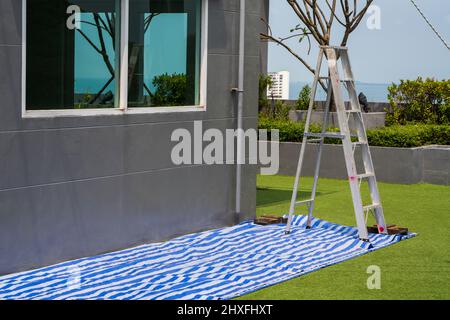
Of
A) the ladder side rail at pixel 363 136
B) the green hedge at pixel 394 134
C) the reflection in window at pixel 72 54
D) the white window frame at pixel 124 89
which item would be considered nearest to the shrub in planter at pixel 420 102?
the green hedge at pixel 394 134

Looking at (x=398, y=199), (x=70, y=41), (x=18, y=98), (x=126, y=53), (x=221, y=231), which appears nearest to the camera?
(x=18, y=98)

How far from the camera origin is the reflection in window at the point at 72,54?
6746 millimetres

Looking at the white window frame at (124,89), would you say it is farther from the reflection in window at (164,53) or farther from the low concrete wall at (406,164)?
the low concrete wall at (406,164)

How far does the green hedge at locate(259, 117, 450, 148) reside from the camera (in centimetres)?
1287

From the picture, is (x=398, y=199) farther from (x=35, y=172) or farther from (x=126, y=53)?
(x=35, y=172)

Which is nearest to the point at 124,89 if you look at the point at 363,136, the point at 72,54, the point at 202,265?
the point at 72,54

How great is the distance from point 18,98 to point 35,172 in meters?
0.63

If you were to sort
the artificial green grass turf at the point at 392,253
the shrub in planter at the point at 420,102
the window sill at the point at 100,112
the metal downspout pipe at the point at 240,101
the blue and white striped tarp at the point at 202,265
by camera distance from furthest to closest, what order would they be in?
the shrub in planter at the point at 420,102 < the metal downspout pipe at the point at 240,101 < the window sill at the point at 100,112 < the artificial green grass turf at the point at 392,253 < the blue and white striped tarp at the point at 202,265

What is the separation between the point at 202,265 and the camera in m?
7.20

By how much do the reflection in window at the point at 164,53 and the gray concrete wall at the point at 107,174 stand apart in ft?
0.63

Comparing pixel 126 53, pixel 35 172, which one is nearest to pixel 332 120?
pixel 126 53

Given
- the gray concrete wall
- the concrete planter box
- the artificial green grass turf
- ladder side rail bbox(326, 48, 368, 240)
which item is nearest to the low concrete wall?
the artificial green grass turf

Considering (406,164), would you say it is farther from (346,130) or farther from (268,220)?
(346,130)

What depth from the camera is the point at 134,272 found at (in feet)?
22.5
